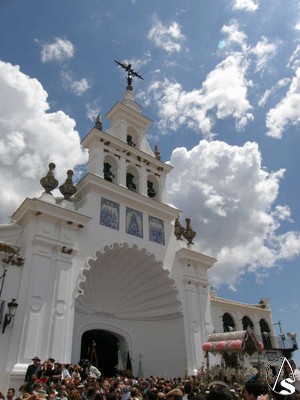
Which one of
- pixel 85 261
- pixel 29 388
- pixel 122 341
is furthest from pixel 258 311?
pixel 29 388

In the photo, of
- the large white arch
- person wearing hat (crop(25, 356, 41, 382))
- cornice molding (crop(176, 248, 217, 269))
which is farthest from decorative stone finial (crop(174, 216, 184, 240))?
person wearing hat (crop(25, 356, 41, 382))

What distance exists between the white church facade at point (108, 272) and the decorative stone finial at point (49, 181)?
4 cm

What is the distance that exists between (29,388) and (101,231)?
8.23 m

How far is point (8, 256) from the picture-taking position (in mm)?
12195

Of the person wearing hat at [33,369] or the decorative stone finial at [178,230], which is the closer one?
the person wearing hat at [33,369]

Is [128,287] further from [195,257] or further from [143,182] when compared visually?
[143,182]

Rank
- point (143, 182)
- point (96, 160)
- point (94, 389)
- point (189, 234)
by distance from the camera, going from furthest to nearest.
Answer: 1. point (189, 234)
2. point (143, 182)
3. point (96, 160)
4. point (94, 389)

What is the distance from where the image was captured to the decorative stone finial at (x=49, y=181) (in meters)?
14.9

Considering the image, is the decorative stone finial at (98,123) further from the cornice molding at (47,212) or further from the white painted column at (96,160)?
the cornice molding at (47,212)

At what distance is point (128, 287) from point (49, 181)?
6374 mm

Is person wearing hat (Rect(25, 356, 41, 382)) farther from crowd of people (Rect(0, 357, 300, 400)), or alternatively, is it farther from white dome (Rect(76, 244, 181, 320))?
white dome (Rect(76, 244, 181, 320))

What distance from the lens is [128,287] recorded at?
16453 mm

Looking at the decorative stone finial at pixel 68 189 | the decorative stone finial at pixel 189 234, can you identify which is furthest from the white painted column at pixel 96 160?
the decorative stone finial at pixel 189 234

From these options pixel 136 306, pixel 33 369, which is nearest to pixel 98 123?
pixel 136 306
